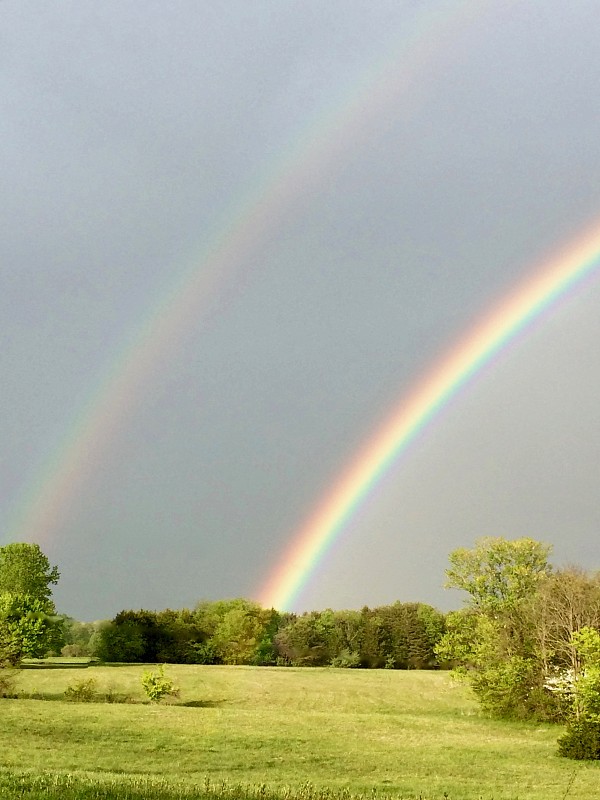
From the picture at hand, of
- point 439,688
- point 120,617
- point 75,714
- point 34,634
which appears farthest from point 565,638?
point 120,617

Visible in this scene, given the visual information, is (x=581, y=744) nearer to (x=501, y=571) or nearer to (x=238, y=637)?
(x=501, y=571)

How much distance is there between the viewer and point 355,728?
42.6 metres

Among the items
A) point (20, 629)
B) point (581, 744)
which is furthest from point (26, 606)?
point (581, 744)

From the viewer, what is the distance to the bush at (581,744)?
3403 centimetres

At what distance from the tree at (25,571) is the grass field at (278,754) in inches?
1110

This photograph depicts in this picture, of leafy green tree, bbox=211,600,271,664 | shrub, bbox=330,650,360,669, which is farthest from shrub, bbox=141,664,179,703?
shrub, bbox=330,650,360,669

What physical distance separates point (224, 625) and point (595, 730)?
317 ft

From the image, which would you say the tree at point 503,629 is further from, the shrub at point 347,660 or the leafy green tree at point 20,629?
the shrub at point 347,660

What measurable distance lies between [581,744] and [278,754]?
14.7 meters

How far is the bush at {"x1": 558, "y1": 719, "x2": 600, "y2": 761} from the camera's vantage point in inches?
1340

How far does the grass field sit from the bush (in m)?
1.07

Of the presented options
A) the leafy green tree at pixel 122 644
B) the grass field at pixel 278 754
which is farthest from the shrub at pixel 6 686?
the leafy green tree at pixel 122 644

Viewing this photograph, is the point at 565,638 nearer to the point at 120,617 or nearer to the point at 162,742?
the point at 162,742

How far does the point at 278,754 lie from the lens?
102ft
